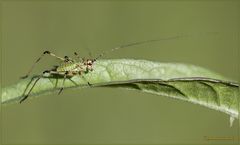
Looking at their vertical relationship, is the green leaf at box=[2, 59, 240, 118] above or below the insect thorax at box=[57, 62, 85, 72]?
below

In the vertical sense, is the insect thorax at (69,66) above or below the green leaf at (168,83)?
above

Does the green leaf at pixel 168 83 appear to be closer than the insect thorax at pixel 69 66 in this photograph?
Yes

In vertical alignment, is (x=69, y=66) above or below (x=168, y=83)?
above

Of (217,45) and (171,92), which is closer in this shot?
(171,92)

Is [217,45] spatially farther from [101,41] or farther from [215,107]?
[215,107]

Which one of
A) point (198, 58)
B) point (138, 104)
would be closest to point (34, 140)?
point (138, 104)

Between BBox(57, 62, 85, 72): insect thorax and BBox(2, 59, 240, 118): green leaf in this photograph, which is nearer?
BBox(2, 59, 240, 118): green leaf

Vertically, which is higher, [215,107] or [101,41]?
[101,41]

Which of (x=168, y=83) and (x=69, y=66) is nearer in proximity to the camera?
(x=168, y=83)
